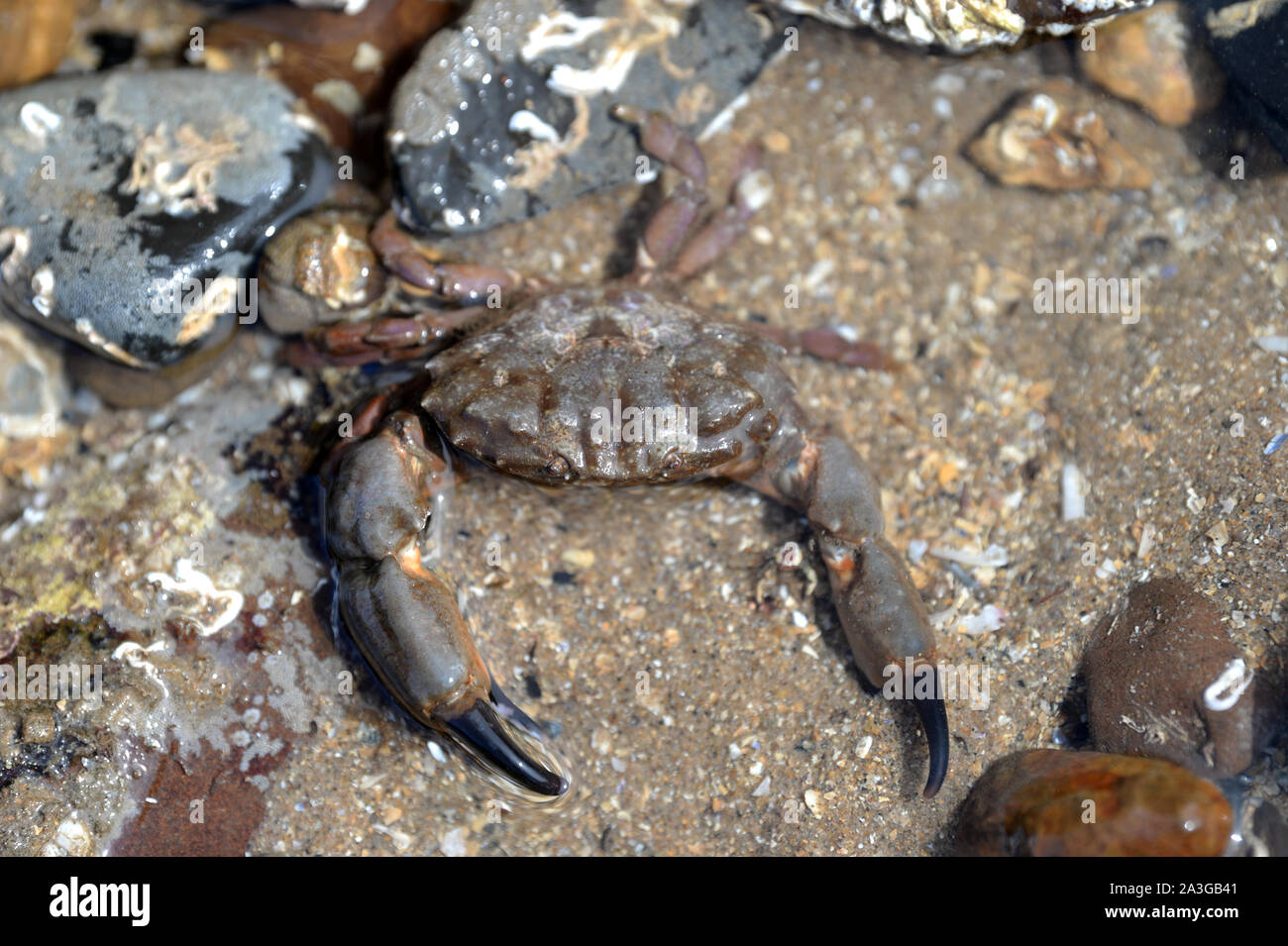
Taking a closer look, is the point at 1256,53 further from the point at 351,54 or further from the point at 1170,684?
the point at 351,54

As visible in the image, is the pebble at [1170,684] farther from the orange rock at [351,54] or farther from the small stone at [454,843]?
the orange rock at [351,54]

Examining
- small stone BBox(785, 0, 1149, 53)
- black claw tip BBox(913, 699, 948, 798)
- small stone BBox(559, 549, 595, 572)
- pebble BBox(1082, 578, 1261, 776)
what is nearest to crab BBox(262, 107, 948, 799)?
black claw tip BBox(913, 699, 948, 798)

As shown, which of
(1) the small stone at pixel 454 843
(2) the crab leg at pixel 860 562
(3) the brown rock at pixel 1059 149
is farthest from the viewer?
(3) the brown rock at pixel 1059 149

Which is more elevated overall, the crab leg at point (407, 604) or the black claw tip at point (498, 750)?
the crab leg at point (407, 604)

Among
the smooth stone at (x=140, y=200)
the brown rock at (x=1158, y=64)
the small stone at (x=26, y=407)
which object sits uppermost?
the brown rock at (x=1158, y=64)

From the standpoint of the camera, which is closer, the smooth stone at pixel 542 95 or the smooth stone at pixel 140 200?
the smooth stone at pixel 140 200

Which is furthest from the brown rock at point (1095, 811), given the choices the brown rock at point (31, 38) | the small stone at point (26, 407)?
the brown rock at point (31, 38)

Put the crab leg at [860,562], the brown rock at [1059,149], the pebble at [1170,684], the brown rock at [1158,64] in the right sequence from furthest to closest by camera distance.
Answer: the brown rock at [1059,149]
the brown rock at [1158,64]
the crab leg at [860,562]
the pebble at [1170,684]

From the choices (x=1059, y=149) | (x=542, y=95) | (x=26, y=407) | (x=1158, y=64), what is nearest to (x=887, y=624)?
(x=1059, y=149)

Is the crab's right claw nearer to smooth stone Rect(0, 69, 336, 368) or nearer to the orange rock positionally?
smooth stone Rect(0, 69, 336, 368)
